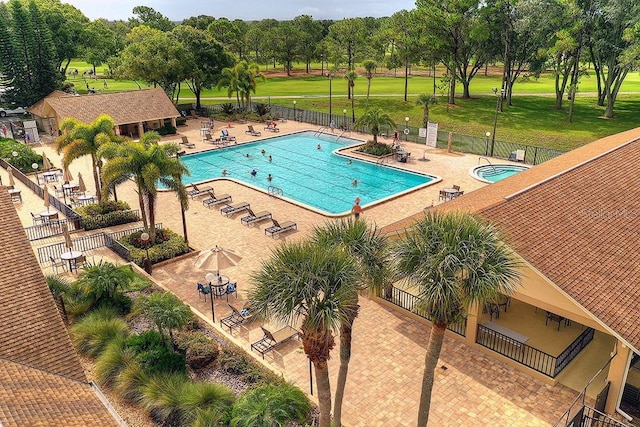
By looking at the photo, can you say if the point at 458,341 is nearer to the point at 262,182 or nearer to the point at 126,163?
the point at 126,163

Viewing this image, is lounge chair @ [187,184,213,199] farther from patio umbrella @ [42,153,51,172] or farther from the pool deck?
patio umbrella @ [42,153,51,172]

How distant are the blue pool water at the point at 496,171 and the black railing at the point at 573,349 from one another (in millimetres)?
19383

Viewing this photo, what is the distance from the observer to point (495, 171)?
3422 centimetres

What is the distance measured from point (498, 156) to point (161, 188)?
24901mm

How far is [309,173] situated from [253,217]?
11397mm

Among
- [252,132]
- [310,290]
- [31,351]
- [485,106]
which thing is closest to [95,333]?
[31,351]

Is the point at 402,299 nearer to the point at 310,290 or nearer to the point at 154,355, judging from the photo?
the point at 154,355

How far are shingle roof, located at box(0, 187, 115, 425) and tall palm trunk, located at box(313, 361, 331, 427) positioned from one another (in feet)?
13.5

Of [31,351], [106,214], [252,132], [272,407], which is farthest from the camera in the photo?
[252,132]

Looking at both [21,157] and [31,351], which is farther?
[21,157]

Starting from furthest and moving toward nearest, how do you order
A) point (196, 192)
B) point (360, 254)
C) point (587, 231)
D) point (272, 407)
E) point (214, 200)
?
point (196, 192), point (214, 200), point (587, 231), point (272, 407), point (360, 254)

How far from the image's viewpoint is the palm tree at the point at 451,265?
27.9ft

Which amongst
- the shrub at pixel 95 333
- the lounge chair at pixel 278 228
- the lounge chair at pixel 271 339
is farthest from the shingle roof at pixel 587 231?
the shrub at pixel 95 333

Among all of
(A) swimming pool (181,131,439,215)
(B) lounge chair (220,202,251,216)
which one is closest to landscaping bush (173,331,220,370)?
(B) lounge chair (220,202,251,216)
